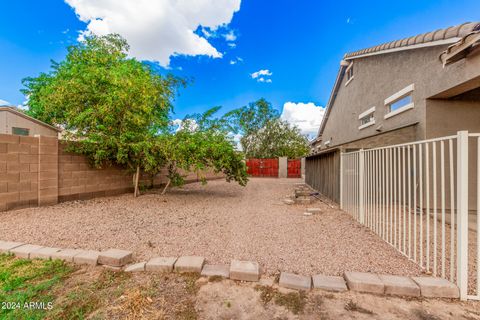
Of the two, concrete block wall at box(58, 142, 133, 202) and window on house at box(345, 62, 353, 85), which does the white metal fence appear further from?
concrete block wall at box(58, 142, 133, 202)

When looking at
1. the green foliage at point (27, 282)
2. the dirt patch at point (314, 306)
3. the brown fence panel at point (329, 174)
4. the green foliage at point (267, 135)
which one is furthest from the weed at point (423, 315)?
the green foliage at point (267, 135)

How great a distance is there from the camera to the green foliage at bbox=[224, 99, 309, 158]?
27938 millimetres

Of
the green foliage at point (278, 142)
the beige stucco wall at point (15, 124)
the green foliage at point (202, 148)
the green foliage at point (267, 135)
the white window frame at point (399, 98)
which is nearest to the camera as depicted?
the white window frame at point (399, 98)

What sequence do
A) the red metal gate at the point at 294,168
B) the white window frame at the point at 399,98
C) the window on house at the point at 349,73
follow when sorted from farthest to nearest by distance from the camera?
the red metal gate at the point at 294,168
the window on house at the point at 349,73
the white window frame at the point at 399,98

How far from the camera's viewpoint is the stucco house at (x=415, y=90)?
4.75m

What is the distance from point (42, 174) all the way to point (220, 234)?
494cm

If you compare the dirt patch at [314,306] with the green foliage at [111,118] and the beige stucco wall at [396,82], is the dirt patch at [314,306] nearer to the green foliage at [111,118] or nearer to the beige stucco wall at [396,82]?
the beige stucco wall at [396,82]

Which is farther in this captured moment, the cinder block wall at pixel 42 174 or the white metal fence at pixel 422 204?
the cinder block wall at pixel 42 174

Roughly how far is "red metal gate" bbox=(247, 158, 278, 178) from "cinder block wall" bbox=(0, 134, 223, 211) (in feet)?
51.5

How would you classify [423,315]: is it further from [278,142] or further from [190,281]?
[278,142]

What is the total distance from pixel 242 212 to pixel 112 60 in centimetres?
1289

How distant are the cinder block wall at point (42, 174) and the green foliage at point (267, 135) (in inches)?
854

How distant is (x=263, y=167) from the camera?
21.9m

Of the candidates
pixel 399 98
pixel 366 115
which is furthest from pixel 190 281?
pixel 366 115
